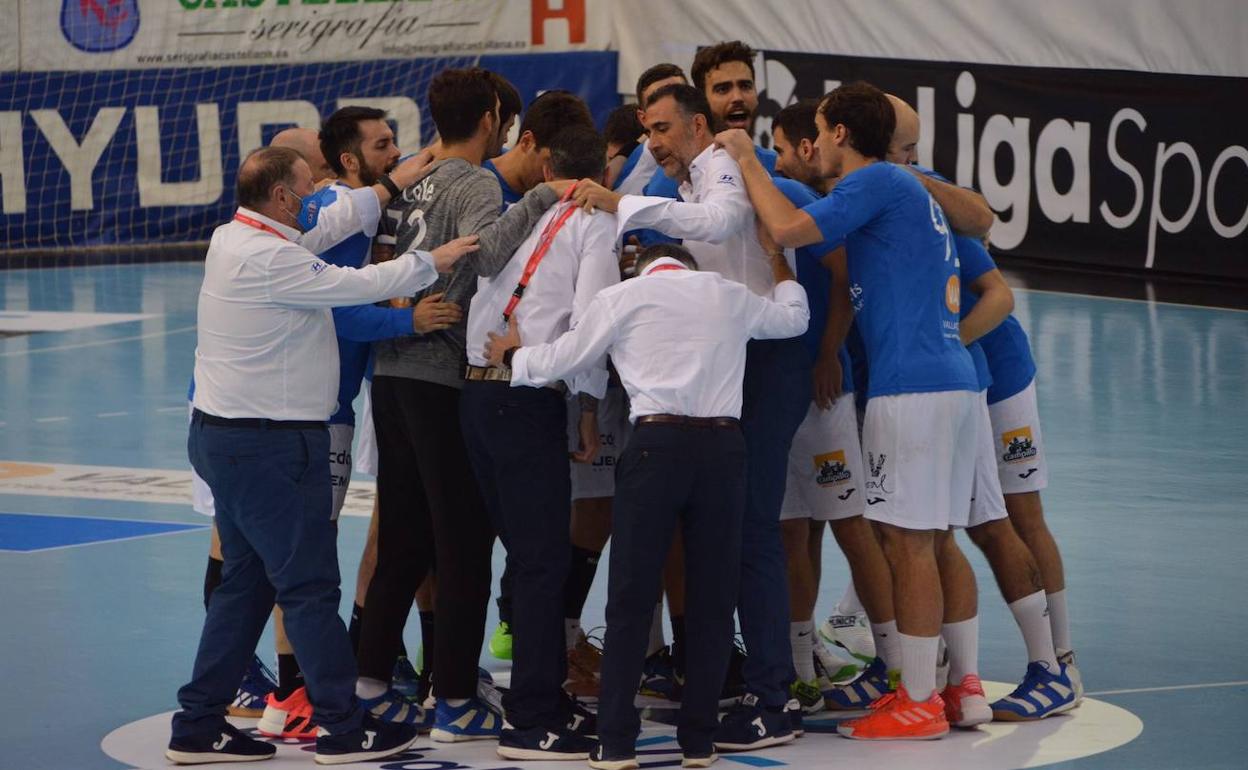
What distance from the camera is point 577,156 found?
21.6ft

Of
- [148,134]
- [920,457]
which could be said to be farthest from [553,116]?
[148,134]

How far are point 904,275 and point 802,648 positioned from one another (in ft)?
4.97

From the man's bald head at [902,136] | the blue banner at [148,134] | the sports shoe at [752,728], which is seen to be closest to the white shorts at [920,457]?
the sports shoe at [752,728]

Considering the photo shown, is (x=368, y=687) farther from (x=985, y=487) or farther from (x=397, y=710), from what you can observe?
(x=985, y=487)

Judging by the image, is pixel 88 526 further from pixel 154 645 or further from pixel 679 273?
pixel 679 273

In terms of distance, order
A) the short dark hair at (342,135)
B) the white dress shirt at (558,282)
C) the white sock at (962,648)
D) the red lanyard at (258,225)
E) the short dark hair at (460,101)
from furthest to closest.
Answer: the short dark hair at (342,135), the white sock at (962,648), the short dark hair at (460,101), the white dress shirt at (558,282), the red lanyard at (258,225)

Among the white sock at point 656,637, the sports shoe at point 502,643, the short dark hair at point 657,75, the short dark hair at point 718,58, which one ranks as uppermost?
the short dark hair at point 718,58

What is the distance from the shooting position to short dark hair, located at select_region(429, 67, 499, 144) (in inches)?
265

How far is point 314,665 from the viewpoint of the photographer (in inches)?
246

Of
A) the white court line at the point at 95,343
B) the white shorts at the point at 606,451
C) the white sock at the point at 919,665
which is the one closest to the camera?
the white sock at the point at 919,665

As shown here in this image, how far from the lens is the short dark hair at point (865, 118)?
6.70 meters

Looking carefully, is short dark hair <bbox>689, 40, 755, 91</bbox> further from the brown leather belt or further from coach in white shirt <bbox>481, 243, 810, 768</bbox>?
the brown leather belt

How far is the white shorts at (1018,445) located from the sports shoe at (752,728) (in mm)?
1423

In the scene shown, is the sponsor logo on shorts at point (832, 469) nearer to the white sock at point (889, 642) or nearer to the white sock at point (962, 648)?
the white sock at point (889, 642)
